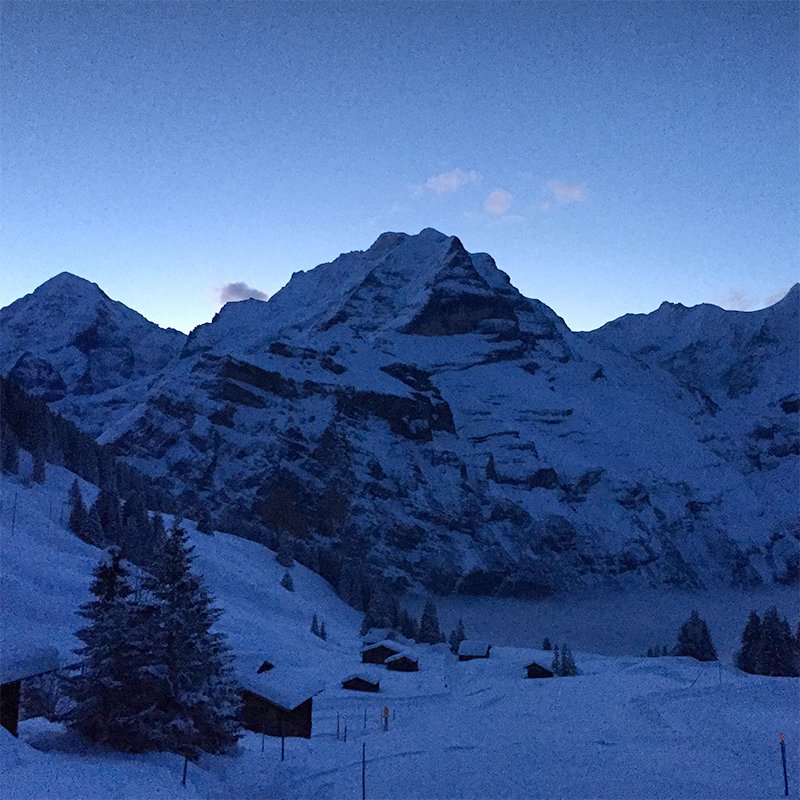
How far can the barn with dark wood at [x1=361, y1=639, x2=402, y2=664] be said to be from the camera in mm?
68713

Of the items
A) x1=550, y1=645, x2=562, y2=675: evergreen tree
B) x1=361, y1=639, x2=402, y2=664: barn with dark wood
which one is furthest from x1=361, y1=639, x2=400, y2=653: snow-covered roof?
x1=550, y1=645, x2=562, y2=675: evergreen tree

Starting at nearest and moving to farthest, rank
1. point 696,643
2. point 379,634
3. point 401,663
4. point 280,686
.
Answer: point 280,686 → point 401,663 → point 696,643 → point 379,634

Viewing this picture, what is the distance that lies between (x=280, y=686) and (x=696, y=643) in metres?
58.6

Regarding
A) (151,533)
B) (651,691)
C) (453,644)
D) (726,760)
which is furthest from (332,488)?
(726,760)

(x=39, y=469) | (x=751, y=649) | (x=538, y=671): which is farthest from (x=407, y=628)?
(x=39, y=469)

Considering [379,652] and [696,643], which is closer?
[379,652]

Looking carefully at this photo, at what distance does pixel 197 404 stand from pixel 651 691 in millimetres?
150328

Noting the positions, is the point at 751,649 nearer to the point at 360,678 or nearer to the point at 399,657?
the point at 399,657

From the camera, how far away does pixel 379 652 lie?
68938 mm

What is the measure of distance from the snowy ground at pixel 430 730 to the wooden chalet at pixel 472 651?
Answer: 348 cm

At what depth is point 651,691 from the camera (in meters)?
43.3

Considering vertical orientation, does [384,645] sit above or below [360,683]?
below

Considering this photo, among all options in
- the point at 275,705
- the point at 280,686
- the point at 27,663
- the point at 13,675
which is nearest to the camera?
the point at 13,675

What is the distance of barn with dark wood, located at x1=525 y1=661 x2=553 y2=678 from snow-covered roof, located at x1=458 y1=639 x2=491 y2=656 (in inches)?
517
